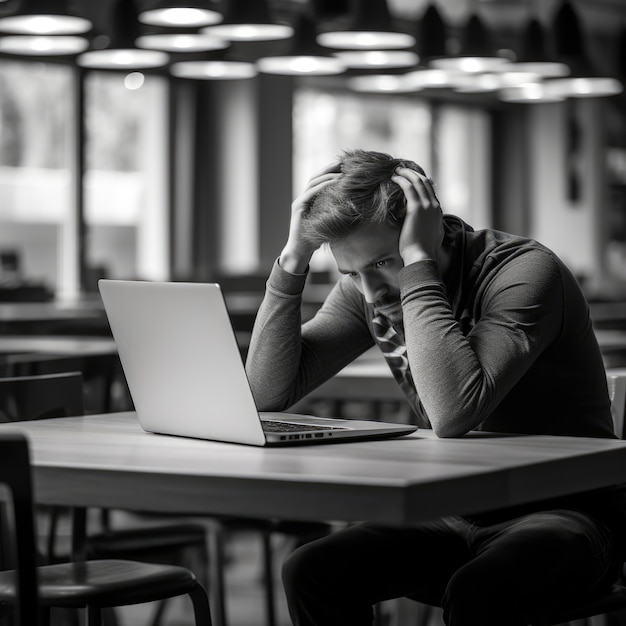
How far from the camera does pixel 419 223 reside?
1.90m


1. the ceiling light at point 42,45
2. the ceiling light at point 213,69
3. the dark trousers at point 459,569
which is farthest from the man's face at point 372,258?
the ceiling light at point 213,69

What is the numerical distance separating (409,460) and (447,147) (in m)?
11.1

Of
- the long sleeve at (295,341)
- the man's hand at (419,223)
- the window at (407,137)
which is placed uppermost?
the window at (407,137)

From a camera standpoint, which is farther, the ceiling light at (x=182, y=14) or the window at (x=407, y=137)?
the window at (x=407, y=137)

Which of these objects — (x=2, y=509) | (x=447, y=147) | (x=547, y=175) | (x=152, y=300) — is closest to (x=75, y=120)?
(x=447, y=147)

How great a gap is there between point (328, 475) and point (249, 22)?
4280 millimetres

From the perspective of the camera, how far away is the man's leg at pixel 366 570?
5.98ft

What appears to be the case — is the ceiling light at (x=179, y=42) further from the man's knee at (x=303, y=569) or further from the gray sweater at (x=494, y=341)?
the man's knee at (x=303, y=569)

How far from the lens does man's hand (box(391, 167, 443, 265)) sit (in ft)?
6.19

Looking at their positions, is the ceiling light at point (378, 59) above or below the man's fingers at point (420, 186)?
above

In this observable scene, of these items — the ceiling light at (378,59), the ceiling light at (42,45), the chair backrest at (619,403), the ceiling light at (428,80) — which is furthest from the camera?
the ceiling light at (428,80)

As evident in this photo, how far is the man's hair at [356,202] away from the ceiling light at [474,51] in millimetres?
4672

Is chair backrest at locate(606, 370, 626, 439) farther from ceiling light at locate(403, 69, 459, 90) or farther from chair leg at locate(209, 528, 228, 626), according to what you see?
ceiling light at locate(403, 69, 459, 90)

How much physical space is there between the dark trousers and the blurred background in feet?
11.9
